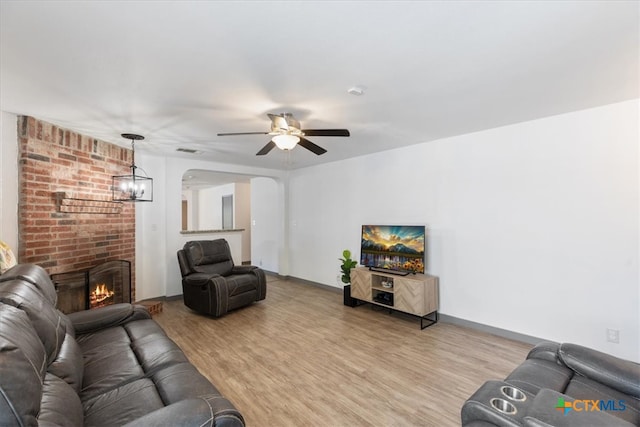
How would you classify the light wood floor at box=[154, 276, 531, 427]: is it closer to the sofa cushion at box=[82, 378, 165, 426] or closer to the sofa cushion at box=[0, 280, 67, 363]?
the sofa cushion at box=[82, 378, 165, 426]

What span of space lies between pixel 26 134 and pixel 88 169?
82 cm

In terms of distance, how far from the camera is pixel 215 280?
13.2ft

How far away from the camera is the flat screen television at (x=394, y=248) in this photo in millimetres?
3957

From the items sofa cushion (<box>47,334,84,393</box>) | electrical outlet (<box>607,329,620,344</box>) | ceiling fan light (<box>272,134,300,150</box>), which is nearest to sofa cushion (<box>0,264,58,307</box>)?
sofa cushion (<box>47,334,84,393</box>)

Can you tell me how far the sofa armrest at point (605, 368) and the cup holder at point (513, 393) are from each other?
1.84 feet

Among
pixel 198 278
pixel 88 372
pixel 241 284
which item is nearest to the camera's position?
pixel 88 372

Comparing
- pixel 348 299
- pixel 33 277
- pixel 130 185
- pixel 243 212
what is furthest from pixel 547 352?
pixel 243 212

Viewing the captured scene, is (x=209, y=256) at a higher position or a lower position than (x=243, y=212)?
lower

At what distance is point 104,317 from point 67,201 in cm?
173

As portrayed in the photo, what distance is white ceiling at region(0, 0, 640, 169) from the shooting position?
149 cm

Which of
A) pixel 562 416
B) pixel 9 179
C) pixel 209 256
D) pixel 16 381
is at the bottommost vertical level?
pixel 562 416

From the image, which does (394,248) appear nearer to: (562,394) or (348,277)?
(348,277)

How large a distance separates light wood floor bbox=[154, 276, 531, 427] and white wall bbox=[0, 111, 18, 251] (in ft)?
6.18

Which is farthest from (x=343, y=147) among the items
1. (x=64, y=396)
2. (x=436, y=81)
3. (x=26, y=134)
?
(x=64, y=396)
